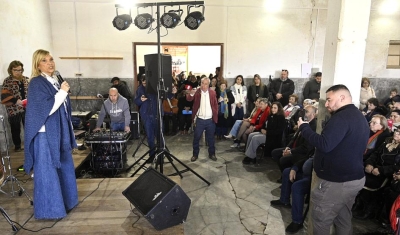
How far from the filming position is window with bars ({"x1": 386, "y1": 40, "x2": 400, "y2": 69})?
8.11 m

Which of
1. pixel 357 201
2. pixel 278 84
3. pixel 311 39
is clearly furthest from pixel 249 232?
pixel 311 39

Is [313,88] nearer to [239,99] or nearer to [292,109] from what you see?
[239,99]

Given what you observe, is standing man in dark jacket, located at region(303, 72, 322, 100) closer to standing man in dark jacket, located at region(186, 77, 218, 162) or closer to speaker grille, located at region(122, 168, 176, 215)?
standing man in dark jacket, located at region(186, 77, 218, 162)

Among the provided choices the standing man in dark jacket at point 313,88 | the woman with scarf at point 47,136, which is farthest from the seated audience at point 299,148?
the standing man in dark jacket at point 313,88

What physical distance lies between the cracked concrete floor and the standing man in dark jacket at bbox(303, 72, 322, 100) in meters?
3.08

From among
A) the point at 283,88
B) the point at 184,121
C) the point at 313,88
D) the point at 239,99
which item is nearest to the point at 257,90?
the point at 239,99

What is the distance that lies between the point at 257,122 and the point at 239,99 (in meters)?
1.72

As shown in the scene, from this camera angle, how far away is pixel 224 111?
662cm

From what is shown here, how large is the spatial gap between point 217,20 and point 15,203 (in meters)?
6.27

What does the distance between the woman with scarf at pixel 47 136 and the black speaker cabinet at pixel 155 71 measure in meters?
1.39

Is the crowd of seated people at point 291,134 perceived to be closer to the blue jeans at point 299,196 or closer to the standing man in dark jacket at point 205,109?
the blue jeans at point 299,196

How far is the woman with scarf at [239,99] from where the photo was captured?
6907 millimetres

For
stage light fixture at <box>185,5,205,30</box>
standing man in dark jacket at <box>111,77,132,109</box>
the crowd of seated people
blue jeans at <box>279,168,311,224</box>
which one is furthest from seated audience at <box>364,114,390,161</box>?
standing man in dark jacket at <box>111,77,132,109</box>

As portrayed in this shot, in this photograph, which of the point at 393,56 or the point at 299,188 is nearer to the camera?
the point at 299,188
